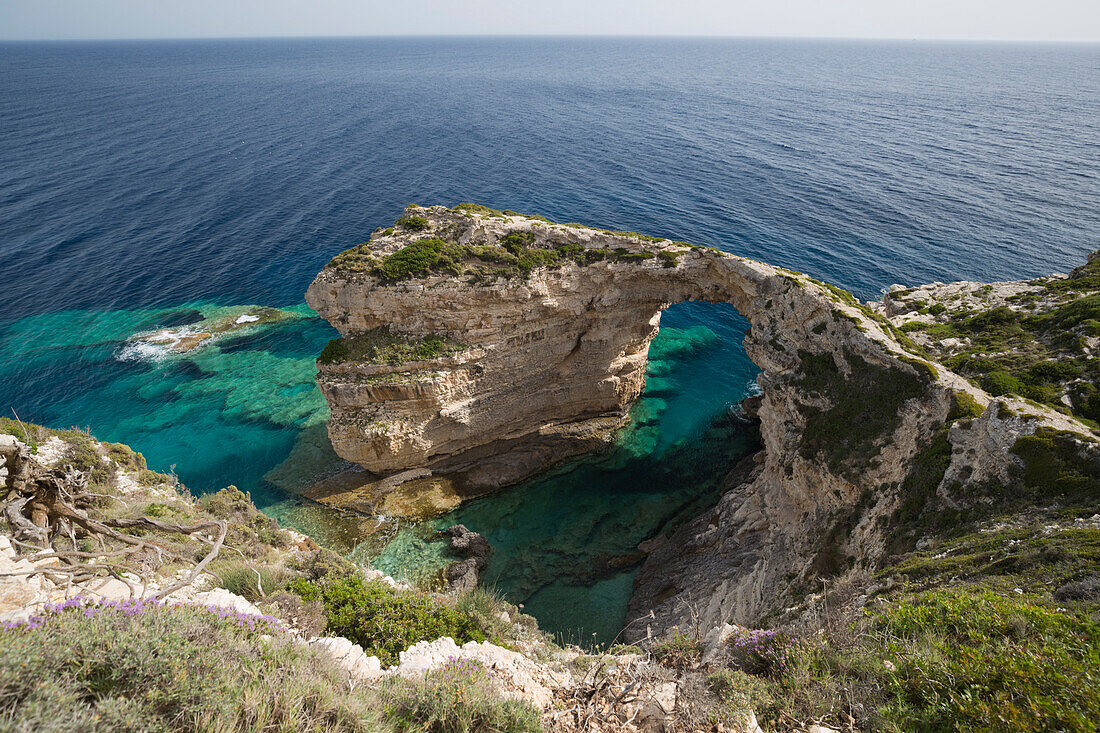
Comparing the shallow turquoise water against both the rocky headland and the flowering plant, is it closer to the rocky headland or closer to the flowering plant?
the rocky headland

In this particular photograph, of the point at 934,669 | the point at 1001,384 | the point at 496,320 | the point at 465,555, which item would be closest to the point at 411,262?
the point at 496,320

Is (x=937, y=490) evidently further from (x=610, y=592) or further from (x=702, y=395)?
(x=702, y=395)

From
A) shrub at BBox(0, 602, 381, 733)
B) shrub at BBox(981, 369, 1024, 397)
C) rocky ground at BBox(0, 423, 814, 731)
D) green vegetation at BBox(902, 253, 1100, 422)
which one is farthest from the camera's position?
shrub at BBox(981, 369, 1024, 397)

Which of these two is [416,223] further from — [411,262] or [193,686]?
[193,686]

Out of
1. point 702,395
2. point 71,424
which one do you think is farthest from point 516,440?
point 71,424

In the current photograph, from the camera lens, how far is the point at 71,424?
28.3 meters

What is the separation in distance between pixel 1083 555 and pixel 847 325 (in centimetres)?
1097

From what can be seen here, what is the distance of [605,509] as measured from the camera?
25422 millimetres

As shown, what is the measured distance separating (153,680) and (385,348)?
19593mm

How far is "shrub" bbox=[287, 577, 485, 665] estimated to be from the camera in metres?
10.3

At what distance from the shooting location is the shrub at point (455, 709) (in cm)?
616

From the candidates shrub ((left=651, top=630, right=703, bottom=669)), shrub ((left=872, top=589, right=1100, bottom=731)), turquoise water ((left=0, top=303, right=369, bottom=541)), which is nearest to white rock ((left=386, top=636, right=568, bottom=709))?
shrub ((left=651, top=630, right=703, bottom=669))

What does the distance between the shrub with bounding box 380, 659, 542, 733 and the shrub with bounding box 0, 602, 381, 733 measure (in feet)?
1.44

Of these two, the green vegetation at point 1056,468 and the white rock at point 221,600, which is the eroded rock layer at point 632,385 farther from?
the white rock at point 221,600
